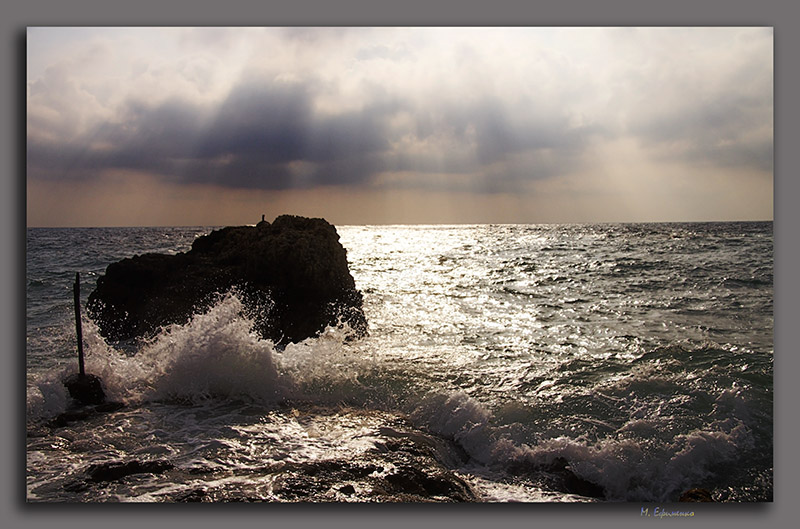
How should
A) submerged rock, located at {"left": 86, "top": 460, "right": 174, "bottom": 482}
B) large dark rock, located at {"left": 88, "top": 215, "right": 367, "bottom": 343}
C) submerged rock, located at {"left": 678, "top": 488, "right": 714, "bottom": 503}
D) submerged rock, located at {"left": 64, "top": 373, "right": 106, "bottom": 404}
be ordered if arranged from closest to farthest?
submerged rock, located at {"left": 86, "top": 460, "right": 174, "bottom": 482}, submerged rock, located at {"left": 678, "top": 488, "right": 714, "bottom": 503}, submerged rock, located at {"left": 64, "top": 373, "right": 106, "bottom": 404}, large dark rock, located at {"left": 88, "top": 215, "right": 367, "bottom": 343}

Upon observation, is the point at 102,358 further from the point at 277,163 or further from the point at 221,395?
the point at 277,163

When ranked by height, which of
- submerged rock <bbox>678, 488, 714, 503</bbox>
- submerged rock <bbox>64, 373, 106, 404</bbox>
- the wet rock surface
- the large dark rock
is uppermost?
the large dark rock

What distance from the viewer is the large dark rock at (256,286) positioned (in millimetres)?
9805

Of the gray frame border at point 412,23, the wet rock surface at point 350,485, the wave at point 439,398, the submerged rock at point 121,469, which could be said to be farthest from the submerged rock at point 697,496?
the submerged rock at point 121,469

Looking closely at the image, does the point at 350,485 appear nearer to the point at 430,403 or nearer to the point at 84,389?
the point at 430,403

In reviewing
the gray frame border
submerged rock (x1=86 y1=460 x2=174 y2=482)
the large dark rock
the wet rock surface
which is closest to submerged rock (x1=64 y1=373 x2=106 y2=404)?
the gray frame border

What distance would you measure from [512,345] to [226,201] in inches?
201

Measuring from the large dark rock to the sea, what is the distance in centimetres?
86

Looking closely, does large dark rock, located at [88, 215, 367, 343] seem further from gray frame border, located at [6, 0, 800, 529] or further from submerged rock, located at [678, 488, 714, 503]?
submerged rock, located at [678, 488, 714, 503]

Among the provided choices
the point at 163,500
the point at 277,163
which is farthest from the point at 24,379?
the point at 277,163

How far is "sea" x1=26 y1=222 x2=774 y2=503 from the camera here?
4848mm

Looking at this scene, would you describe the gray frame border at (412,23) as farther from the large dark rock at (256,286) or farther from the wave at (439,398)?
the large dark rock at (256,286)

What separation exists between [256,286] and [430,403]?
511cm

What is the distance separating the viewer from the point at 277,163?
737cm
